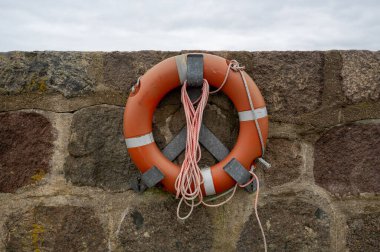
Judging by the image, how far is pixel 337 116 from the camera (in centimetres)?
145

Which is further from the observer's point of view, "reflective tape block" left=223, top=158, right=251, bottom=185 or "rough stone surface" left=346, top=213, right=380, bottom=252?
"rough stone surface" left=346, top=213, right=380, bottom=252

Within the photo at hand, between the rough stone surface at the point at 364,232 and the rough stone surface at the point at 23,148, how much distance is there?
1.24m

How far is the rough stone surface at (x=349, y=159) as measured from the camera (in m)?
1.45

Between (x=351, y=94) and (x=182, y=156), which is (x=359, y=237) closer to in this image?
(x=351, y=94)

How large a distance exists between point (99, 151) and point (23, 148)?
0.30 meters

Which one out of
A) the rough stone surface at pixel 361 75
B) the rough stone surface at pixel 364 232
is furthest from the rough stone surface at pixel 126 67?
the rough stone surface at pixel 364 232

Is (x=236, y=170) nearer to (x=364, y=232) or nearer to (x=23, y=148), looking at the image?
(x=364, y=232)

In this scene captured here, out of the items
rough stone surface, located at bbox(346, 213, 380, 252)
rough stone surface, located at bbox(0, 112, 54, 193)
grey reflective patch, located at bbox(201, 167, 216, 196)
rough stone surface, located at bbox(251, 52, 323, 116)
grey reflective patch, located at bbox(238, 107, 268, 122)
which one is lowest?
rough stone surface, located at bbox(346, 213, 380, 252)

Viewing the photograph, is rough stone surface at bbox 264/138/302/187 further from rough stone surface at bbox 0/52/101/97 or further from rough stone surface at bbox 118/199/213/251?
rough stone surface at bbox 0/52/101/97

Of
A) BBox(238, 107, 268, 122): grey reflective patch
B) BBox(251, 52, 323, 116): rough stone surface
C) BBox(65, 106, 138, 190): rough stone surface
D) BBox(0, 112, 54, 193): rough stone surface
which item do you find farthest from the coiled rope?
BBox(0, 112, 54, 193): rough stone surface

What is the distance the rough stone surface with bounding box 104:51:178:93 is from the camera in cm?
144

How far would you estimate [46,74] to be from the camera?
143cm

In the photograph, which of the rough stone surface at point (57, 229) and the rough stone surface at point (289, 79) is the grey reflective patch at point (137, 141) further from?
the rough stone surface at point (289, 79)

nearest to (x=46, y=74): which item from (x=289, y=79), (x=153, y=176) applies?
(x=153, y=176)
